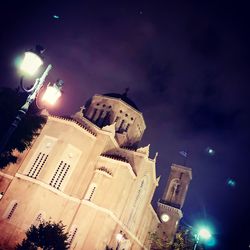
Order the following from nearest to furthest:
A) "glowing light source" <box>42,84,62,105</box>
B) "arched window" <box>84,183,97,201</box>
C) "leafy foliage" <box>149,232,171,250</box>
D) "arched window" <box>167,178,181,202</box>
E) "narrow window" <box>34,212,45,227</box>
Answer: "glowing light source" <box>42,84,62,105</box> → "narrow window" <box>34,212,45,227</box> → "arched window" <box>84,183,97,201</box> → "leafy foliage" <box>149,232,171,250</box> → "arched window" <box>167,178,181,202</box>

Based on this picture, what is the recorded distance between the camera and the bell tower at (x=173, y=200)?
163ft

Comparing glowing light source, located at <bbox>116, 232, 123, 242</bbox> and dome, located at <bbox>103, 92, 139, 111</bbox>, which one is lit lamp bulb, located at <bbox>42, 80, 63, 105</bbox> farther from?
dome, located at <bbox>103, 92, 139, 111</bbox>

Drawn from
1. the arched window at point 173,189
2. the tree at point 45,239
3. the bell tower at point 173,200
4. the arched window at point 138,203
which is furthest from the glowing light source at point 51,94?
the arched window at point 173,189

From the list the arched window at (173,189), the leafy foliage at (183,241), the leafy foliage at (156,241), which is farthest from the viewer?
the arched window at (173,189)

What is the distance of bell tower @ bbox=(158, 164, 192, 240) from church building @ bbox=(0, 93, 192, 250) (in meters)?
13.7

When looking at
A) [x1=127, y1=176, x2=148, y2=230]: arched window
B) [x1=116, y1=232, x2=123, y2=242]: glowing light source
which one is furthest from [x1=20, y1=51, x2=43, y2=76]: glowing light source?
[x1=127, y1=176, x2=148, y2=230]: arched window

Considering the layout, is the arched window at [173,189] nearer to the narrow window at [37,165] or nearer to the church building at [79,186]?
the church building at [79,186]

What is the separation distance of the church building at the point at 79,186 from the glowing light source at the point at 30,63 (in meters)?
22.0

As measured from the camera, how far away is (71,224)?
28.4 m

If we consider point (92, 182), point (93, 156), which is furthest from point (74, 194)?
point (93, 156)

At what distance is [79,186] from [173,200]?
27099 mm

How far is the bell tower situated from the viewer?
1950 inches

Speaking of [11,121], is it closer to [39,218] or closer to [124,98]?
[39,218]

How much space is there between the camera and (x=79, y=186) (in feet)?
98.9
